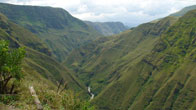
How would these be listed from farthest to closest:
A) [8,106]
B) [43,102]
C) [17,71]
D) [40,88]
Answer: [40,88] → [43,102] → [17,71] → [8,106]

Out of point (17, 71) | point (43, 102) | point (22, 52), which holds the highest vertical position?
point (22, 52)

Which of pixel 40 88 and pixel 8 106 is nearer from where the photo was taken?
pixel 8 106

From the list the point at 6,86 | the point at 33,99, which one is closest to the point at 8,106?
the point at 33,99

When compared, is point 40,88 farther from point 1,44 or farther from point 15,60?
point 1,44

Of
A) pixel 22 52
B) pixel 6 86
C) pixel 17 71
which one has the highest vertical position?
pixel 22 52

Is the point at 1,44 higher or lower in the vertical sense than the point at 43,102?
higher

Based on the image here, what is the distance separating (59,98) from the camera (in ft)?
104

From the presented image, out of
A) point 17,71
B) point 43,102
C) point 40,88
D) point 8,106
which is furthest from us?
point 40,88

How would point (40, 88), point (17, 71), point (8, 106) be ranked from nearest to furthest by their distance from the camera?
point (8, 106), point (17, 71), point (40, 88)

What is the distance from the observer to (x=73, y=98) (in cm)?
2959

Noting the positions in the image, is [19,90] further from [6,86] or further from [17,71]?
[17,71]

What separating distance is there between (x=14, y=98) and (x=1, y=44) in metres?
8.23

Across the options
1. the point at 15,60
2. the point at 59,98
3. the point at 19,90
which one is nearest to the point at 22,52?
the point at 15,60

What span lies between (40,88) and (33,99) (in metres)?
5.23
